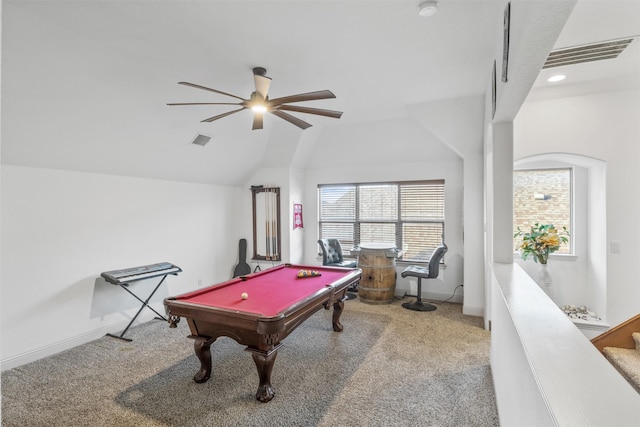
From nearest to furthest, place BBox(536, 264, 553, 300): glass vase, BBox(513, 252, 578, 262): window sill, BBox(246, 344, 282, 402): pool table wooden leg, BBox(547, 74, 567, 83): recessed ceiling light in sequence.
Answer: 1. BBox(246, 344, 282, 402): pool table wooden leg
2. BBox(547, 74, 567, 83): recessed ceiling light
3. BBox(536, 264, 553, 300): glass vase
4. BBox(513, 252, 578, 262): window sill

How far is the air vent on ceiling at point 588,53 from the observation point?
2.58m

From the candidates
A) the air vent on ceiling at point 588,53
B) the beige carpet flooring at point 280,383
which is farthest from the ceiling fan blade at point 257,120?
the air vent on ceiling at point 588,53

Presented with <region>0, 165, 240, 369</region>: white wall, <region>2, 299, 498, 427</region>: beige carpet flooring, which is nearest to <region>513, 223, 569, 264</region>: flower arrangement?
<region>2, 299, 498, 427</region>: beige carpet flooring

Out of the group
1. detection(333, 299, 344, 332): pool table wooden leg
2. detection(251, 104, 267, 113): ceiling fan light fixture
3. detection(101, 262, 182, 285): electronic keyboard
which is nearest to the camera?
detection(251, 104, 267, 113): ceiling fan light fixture

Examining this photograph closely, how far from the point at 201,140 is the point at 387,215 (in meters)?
3.37

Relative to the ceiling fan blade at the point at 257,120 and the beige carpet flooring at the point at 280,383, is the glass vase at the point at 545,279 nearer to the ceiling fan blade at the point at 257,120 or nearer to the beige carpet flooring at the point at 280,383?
the beige carpet flooring at the point at 280,383

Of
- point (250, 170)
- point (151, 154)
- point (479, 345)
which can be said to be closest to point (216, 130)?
point (151, 154)

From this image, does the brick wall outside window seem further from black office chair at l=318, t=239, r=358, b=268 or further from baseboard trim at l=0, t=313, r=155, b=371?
baseboard trim at l=0, t=313, r=155, b=371

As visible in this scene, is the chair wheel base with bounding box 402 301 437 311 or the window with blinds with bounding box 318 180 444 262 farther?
the window with blinds with bounding box 318 180 444 262

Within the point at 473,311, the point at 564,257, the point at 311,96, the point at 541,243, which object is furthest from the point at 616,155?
the point at 311,96

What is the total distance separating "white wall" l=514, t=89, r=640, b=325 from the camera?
343 cm

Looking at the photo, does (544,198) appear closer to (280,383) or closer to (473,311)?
(473,311)

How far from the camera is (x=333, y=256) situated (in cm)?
557

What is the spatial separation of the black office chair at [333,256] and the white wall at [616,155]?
3280 millimetres
